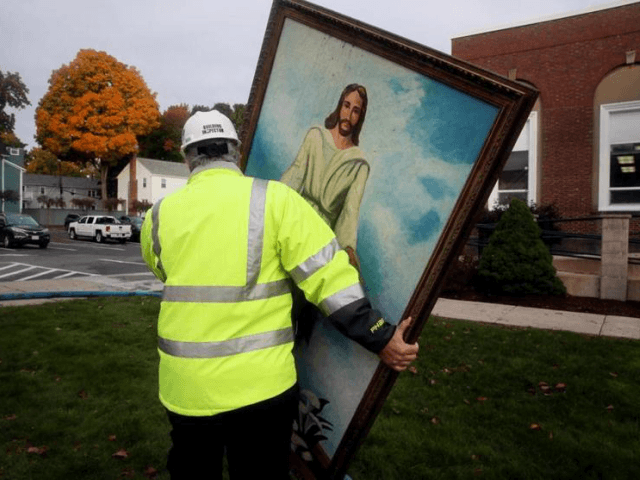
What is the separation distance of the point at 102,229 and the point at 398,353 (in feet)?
101

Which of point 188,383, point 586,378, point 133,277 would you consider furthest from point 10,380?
point 133,277

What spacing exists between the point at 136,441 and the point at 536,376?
3859mm

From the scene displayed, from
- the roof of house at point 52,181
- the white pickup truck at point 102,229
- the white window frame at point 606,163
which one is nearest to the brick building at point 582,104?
the white window frame at point 606,163

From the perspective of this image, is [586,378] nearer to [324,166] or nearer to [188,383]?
[324,166]

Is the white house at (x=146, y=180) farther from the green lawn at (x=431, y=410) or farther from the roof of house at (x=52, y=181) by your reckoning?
the green lawn at (x=431, y=410)

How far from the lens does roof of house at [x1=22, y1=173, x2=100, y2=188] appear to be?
64.9 meters

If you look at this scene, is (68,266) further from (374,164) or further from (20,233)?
(374,164)

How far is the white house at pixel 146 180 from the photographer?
53.6 m

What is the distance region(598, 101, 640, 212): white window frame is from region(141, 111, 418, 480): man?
15192 mm

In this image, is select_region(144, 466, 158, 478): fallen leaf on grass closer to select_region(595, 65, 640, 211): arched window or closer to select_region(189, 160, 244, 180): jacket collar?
select_region(189, 160, 244, 180): jacket collar

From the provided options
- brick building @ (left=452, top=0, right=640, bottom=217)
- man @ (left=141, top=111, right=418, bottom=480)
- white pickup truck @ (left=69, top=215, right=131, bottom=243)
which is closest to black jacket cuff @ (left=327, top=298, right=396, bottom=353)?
man @ (left=141, top=111, right=418, bottom=480)

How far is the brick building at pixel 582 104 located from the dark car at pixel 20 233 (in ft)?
70.0

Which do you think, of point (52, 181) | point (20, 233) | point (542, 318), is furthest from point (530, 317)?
point (52, 181)

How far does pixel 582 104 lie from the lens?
15.0 m
